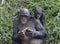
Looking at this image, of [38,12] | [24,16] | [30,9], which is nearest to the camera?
[24,16]

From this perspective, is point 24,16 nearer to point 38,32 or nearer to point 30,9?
point 38,32

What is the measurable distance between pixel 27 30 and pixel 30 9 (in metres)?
1.74

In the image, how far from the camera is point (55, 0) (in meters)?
4.66

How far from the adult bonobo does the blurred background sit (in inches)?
53.0

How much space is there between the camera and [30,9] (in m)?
4.43

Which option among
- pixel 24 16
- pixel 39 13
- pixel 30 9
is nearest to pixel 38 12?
pixel 39 13

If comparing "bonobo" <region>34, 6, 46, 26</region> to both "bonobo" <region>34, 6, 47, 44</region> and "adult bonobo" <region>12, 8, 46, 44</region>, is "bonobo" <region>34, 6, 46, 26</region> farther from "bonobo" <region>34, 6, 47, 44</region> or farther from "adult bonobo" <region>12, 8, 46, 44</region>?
"adult bonobo" <region>12, 8, 46, 44</region>

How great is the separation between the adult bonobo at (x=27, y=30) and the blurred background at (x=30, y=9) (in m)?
1.35

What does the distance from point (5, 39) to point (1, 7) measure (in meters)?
0.56

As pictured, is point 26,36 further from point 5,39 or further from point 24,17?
point 5,39

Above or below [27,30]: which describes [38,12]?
above

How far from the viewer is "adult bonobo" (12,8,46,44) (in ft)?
8.82

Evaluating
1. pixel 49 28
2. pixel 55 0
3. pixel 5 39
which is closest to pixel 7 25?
pixel 5 39

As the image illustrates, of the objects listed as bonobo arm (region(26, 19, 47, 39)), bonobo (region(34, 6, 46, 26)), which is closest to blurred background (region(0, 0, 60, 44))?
bonobo (region(34, 6, 46, 26))
